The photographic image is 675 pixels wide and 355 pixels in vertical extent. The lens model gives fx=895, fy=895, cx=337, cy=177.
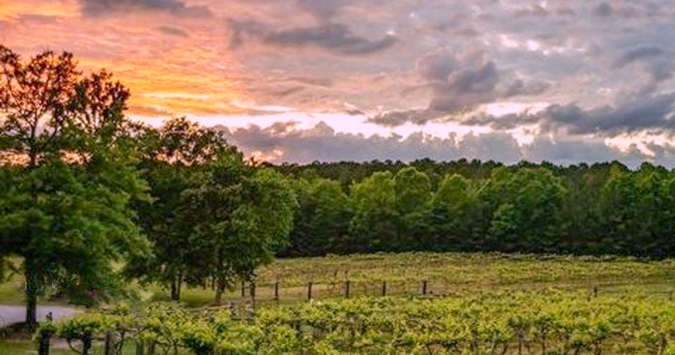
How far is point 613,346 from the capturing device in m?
38.8

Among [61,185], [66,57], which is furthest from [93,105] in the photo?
[61,185]

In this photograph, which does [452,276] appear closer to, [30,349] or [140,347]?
[30,349]

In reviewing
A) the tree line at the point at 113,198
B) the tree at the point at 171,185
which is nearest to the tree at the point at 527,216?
the tree line at the point at 113,198

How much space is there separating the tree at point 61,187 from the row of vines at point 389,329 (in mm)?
4346

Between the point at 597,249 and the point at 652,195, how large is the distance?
9249 millimetres

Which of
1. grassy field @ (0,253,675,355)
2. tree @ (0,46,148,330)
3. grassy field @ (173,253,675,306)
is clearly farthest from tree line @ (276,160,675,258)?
tree @ (0,46,148,330)

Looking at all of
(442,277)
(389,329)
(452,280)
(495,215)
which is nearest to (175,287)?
(452,280)

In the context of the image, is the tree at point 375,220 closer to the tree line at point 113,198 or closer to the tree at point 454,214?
the tree at point 454,214

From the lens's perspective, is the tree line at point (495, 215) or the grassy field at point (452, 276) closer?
the grassy field at point (452, 276)

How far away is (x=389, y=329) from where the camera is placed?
3812cm

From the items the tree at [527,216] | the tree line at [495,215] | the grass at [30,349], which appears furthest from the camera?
the tree at [527,216]

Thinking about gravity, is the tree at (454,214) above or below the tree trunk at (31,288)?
above

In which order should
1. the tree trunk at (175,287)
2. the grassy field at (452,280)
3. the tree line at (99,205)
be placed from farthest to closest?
the grassy field at (452,280)
the tree trunk at (175,287)
the tree line at (99,205)

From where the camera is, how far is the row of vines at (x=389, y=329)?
99.6 ft
